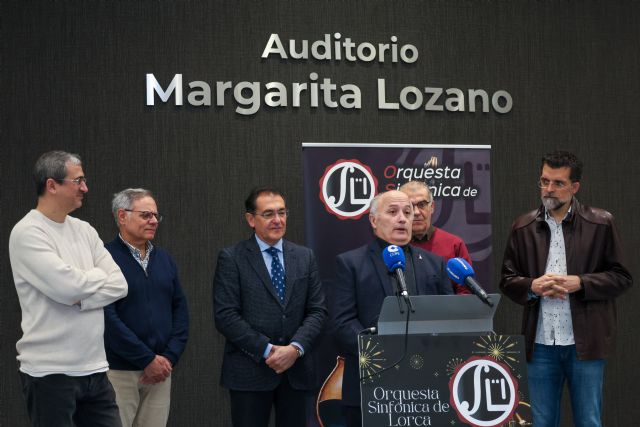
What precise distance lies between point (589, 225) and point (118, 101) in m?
3.03

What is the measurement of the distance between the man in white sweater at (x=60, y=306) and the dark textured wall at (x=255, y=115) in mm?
1503

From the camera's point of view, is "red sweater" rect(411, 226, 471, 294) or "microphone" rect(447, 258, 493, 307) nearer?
"microphone" rect(447, 258, 493, 307)

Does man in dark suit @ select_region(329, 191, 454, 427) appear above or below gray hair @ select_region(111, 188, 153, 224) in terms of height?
below

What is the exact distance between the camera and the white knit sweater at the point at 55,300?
3373mm

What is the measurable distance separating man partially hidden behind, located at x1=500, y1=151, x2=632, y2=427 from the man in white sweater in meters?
2.16

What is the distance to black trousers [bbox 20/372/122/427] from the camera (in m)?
3.37

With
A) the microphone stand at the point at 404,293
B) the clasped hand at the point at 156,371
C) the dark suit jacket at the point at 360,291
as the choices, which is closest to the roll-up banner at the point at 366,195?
the clasped hand at the point at 156,371

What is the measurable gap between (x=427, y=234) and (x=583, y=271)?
2.99 ft

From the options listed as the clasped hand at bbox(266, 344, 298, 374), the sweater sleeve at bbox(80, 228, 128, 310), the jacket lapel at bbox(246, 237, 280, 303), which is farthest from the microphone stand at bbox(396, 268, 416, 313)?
the sweater sleeve at bbox(80, 228, 128, 310)

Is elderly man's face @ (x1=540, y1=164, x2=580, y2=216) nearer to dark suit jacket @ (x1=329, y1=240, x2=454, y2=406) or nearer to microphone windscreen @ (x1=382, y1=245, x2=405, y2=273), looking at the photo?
dark suit jacket @ (x1=329, y1=240, x2=454, y2=406)

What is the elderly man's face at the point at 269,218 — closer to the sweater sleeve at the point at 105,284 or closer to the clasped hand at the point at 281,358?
the clasped hand at the point at 281,358

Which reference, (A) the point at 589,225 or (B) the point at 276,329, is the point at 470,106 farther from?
(B) the point at 276,329

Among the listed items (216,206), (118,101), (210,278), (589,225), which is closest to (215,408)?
(210,278)

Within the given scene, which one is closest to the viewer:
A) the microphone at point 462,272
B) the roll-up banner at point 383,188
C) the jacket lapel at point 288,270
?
the microphone at point 462,272
